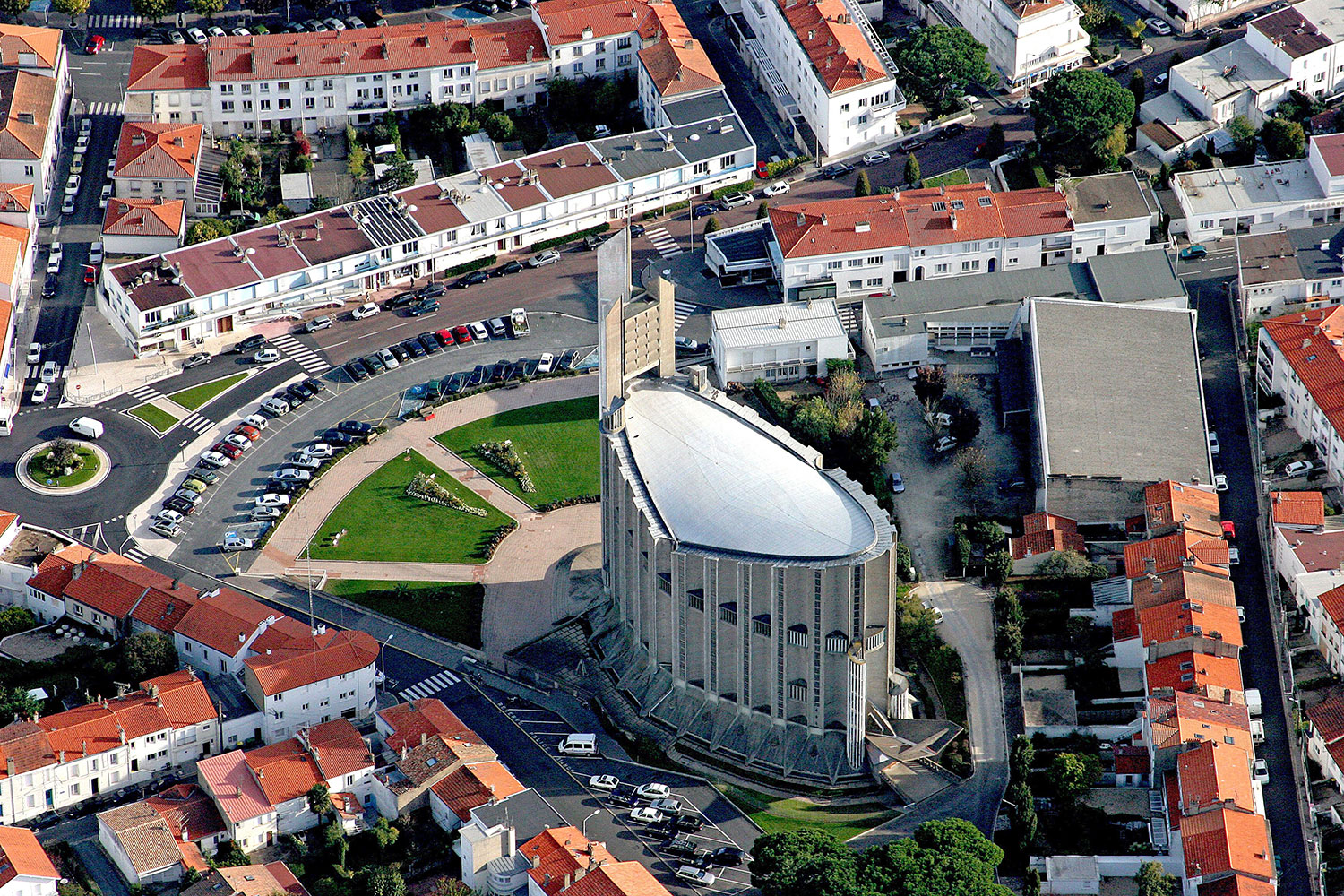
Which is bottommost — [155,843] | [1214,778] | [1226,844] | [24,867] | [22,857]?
[155,843]

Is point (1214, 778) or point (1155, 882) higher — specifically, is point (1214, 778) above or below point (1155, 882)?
above

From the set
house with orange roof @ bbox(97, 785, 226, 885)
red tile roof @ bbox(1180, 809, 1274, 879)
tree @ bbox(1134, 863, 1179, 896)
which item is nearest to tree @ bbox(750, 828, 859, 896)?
tree @ bbox(1134, 863, 1179, 896)

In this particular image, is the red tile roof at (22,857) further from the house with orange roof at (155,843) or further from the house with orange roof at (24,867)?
the house with orange roof at (155,843)

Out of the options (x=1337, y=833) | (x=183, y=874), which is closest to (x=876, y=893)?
(x=1337, y=833)

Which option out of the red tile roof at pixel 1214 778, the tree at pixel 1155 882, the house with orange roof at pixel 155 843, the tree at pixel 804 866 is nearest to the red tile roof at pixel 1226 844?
the red tile roof at pixel 1214 778

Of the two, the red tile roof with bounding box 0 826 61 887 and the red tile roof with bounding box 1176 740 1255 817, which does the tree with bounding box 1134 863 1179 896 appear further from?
the red tile roof with bounding box 0 826 61 887

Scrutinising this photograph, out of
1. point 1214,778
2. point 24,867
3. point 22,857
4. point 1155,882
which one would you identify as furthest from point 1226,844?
point 22,857

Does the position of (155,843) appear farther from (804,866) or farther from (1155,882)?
(1155,882)
